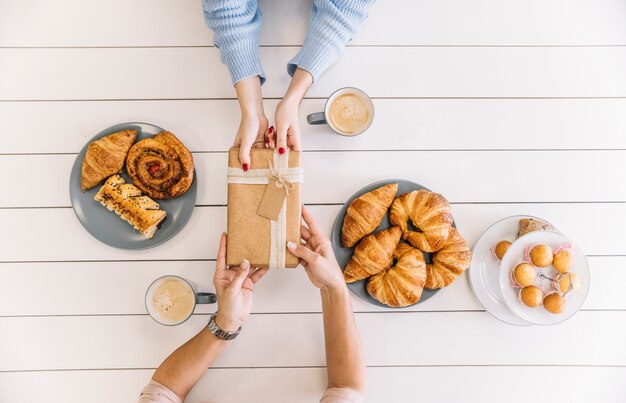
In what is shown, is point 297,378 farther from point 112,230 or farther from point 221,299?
point 112,230

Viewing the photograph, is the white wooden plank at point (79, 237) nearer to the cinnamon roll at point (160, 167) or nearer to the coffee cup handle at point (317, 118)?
the cinnamon roll at point (160, 167)

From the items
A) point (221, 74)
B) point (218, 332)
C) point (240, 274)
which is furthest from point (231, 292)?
point (221, 74)

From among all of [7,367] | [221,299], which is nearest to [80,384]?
[7,367]

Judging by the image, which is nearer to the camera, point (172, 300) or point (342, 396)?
point (342, 396)

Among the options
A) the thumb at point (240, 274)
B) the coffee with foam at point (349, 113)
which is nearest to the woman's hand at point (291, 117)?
the coffee with foam at point (349, 113)

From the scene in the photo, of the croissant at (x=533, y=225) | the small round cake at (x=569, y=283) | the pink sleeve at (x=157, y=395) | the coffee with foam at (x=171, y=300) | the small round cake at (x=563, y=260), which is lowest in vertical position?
the pink sleeve at (x=157, y=395)

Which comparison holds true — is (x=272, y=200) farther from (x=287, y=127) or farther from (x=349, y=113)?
(x=349, y=113)

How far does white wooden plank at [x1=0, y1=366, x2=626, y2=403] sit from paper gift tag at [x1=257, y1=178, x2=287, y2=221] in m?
0.60

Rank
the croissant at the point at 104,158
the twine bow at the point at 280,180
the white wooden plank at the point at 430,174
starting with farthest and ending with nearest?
the white wooden plank at the point at 430,174, the croissant at the point at 104,158, the twine bow at the point at 280,180

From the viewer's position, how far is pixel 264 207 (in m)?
1.04

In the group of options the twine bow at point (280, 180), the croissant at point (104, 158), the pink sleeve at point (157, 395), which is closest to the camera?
the twine bow at point (280, 180)

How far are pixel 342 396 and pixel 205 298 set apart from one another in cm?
49

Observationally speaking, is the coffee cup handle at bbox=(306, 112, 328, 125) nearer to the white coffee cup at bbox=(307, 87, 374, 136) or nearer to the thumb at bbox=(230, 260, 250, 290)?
the white coffee cup at bbox=(307, 87, 374, 136)

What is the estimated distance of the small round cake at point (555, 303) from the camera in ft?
Result: 3.82
